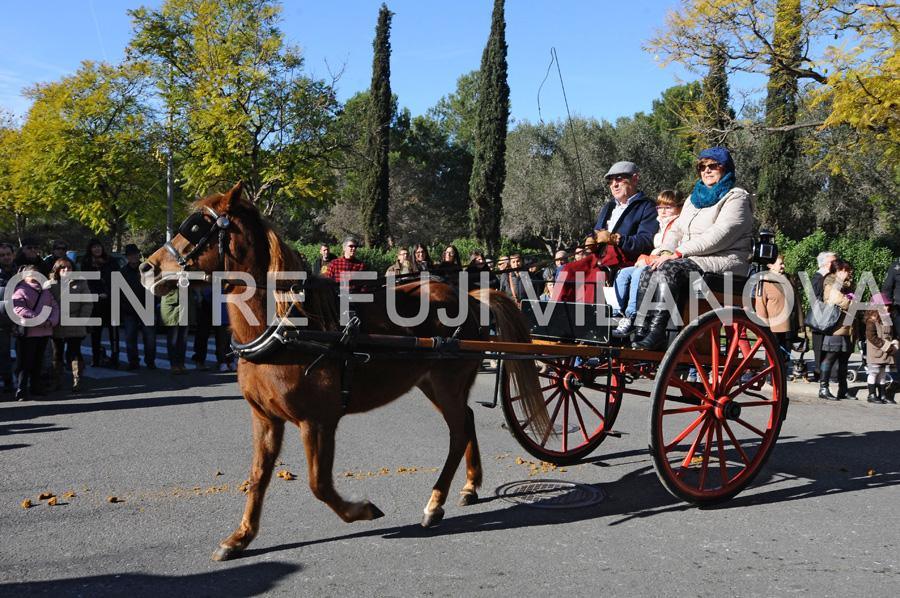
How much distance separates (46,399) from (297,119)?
13235 mm

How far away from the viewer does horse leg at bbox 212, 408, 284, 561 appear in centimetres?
398

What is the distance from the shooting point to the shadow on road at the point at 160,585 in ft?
11.3

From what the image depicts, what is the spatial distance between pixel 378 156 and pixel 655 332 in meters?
28.2

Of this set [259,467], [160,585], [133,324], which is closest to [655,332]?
[259,467]

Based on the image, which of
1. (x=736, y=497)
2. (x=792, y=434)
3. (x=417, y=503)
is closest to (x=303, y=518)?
(x=417, y=503)

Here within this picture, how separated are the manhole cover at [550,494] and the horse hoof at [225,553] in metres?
1.90

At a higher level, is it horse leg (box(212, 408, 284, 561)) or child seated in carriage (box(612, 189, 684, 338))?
child seated in carriage (box(612, 189, 684, 338))

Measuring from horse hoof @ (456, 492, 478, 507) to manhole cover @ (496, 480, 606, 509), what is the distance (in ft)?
0.71

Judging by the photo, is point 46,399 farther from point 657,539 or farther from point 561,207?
point 561,207

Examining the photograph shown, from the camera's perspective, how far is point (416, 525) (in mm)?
4449

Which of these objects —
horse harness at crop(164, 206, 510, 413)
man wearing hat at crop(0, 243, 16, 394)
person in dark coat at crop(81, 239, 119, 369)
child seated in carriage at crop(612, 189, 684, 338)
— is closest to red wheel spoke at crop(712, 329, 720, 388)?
child seated in carriage at crop(612, 189, 684, 338)

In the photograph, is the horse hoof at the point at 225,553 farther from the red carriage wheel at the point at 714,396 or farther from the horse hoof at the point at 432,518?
the red carriage wheel at the point at 714,396

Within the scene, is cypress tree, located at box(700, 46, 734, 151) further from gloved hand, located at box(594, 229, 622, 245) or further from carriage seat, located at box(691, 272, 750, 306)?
carriage seat, located at box(691, 272, 750, 306)

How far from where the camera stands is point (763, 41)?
14570mm
